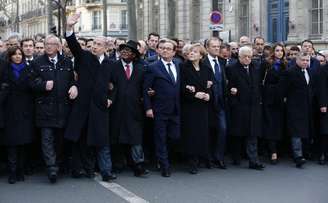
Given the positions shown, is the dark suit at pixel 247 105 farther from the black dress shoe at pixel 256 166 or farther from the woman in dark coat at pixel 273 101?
the woman in dark coat at pixel 273 101

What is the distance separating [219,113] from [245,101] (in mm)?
513

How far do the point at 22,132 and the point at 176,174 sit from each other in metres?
2.64

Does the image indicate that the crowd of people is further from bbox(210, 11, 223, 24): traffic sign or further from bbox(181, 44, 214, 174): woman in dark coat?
bbox(210, 11, 223, 24): traffic sign

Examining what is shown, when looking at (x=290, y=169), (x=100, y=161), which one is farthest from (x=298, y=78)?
(x=100, y=161)

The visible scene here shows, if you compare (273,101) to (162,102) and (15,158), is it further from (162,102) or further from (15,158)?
(15,158)

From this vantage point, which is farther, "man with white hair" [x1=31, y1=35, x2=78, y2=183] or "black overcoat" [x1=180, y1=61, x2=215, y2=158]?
"black overcoat" [x1=180, y1=61, x2=215, y2=158]

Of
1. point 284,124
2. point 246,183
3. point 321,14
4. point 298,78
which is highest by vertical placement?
point 321,14

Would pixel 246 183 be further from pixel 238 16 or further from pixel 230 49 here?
pixel 238 16

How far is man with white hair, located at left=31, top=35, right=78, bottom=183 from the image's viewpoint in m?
9.84

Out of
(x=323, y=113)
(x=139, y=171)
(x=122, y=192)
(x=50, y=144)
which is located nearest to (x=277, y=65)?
(x=323, y=113)

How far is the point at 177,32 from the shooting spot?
41219 millimetres

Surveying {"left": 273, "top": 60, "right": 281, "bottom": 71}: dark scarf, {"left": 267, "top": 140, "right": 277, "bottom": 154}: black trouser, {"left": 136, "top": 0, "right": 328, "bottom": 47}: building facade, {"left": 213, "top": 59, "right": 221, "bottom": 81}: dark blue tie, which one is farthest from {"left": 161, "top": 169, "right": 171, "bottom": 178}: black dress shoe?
{"left": 136, "top": 0, "right": 328, "bottom": 47}: building facade

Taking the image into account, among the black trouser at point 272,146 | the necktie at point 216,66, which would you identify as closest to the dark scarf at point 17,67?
the necktie at point 216,66

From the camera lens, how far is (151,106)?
10.5 metres
